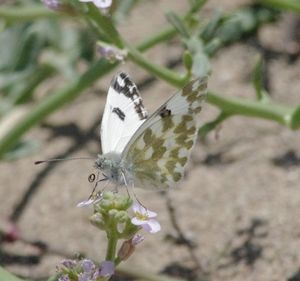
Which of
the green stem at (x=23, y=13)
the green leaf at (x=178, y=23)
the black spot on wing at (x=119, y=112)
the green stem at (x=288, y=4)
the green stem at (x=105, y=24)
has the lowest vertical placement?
the green stem at (x=288, y=4)

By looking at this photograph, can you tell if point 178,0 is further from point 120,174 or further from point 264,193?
point 120,174

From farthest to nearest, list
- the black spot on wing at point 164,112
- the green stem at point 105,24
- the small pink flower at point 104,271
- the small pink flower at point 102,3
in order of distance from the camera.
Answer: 1. the green stem at point 105,24
2. the small pink flower at point 102,3
3. the black spot on wing at point 164,112
4. the small pink flower at point 104,271

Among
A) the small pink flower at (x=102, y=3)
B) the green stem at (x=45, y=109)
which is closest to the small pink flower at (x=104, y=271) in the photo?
the small pink flower at (x=102, y=3)

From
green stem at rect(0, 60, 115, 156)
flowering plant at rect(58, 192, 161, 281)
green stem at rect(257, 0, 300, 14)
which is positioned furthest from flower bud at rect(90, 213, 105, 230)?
green stem at rect(257, 0, 300, 14)

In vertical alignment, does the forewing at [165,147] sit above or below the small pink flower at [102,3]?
below

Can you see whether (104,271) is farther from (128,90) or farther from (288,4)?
(288,4)

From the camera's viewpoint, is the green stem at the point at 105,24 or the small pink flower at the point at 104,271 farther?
the green stem at the point at 105,24

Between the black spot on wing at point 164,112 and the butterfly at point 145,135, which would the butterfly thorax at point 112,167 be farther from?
the black spot on wing at point 164,112

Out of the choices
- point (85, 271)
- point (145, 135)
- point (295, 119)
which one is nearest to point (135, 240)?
point (85, 271)

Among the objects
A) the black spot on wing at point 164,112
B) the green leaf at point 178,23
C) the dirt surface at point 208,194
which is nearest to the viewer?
the black spot on wing at point 164,112
